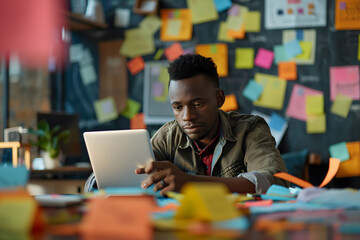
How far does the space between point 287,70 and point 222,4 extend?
64 centimetres

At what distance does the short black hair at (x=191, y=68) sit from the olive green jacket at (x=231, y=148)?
0.17 m

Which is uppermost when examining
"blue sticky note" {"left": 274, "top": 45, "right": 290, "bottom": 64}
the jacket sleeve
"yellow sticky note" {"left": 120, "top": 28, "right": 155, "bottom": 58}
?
"yellow sticky note" {"left": 120, "top": 28, "right": 155, "bottom": 58}

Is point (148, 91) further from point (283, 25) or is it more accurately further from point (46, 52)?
point (283, 25)

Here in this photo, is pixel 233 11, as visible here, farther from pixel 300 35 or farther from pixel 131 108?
pixel 131 108

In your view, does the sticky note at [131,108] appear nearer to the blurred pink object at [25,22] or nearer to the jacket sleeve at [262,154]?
the blurred pink object at [25,22]

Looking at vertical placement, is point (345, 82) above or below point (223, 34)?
below

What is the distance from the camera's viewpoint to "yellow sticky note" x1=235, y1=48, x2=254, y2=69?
2.98m

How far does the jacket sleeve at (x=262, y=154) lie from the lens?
1327 millimetres

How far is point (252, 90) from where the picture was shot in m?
2.96

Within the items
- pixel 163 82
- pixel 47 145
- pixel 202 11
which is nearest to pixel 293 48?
pixel 202 11

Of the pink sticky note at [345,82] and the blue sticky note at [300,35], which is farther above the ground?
the blue sticky note at [300,35]

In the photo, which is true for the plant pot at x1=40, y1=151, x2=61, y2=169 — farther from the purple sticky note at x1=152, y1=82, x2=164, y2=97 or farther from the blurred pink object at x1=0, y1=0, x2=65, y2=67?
the purple sticky note at x1=152, y1=82, x2=164, y2=97

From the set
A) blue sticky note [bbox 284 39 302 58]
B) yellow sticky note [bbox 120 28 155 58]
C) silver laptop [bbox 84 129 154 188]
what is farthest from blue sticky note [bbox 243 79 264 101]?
silver laptop [bbox 84 129 154 188]

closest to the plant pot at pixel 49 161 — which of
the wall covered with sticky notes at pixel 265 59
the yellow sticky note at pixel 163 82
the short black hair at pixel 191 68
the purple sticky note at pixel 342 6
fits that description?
the wall covered with sticky notes at pixel 265 59
